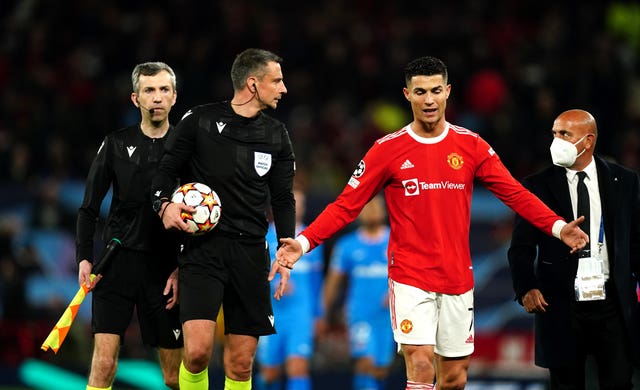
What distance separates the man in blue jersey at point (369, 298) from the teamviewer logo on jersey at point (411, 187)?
412 cm

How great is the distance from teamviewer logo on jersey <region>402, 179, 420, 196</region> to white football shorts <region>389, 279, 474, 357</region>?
0.57 meters

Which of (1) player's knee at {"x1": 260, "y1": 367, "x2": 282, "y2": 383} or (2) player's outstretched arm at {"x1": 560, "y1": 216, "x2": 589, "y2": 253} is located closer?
(2) player's outstretched arm at {"x1": 560, "y1": 216, "x2": 589, "y2": 253}

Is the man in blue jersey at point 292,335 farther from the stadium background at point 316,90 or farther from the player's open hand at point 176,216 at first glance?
the player's open hand at point 176,216

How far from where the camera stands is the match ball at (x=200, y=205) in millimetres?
6887

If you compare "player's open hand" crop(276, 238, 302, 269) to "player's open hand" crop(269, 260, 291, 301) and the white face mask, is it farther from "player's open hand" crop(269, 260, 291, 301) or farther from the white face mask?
the white face mask

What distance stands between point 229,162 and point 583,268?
2.39 m

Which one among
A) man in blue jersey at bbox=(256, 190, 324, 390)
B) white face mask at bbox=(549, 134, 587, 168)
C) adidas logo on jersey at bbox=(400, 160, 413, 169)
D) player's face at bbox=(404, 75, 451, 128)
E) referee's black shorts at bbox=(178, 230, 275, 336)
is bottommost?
man in blue jersey at bbox=(256, 190, 324, 390)

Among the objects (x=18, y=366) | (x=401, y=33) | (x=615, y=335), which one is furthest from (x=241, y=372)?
(x=401, y=33)

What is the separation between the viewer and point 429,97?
6.88m

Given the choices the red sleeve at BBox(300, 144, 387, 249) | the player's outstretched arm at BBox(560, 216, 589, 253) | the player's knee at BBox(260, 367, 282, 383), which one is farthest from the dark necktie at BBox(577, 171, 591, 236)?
the player's knee at BBox(260, 367, 282, 383)

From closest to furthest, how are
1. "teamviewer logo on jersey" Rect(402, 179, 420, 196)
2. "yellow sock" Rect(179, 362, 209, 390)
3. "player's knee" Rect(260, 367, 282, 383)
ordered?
"teamviewer logo on jersey" Rect(402, 179, 420, 196) < "yellow sock" Rect(179, 362, 209, 390) < "player's knee" Rect(260, 367, 282, 383)

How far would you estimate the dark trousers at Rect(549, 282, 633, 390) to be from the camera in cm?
719

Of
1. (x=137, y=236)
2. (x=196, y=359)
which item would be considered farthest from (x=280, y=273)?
(x=137, y=236)

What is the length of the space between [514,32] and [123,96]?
613cm
